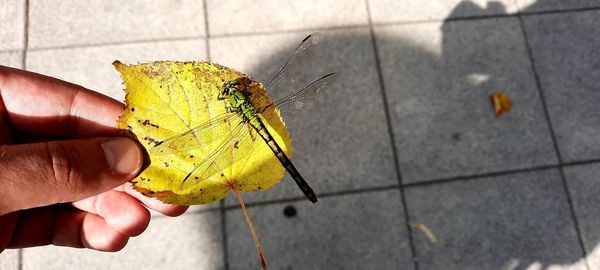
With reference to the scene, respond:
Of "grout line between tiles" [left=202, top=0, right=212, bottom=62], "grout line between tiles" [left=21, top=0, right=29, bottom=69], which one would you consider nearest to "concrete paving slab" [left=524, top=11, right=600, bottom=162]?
"grout line between tiles" [left=202, top=0, right=212, bottom=62]

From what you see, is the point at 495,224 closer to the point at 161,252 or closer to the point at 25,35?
the point at 161,252

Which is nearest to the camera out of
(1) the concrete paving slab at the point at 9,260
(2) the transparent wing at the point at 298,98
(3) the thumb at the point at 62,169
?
(3) the thumb at the point at 62,169

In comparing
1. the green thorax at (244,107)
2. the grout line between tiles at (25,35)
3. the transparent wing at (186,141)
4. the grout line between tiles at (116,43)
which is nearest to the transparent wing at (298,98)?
the green thorax at (244,107)

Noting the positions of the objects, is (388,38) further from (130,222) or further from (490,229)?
(130,222)

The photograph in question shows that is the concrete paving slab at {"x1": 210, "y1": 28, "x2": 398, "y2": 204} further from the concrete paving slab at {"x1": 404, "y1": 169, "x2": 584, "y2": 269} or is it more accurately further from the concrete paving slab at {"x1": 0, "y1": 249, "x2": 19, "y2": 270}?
the concrete paving slab at {"x1": 0, "y1": 249, "x2": 19, "y2": 270}

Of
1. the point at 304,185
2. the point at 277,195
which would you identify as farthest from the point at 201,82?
the point at 277,195

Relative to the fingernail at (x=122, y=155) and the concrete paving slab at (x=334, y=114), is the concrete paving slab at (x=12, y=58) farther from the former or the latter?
the fingernail at (x=122, y=155)

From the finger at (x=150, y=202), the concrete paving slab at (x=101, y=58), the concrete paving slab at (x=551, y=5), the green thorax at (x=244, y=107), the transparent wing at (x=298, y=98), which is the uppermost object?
the concrete paving slab at (x=551, y=5)
